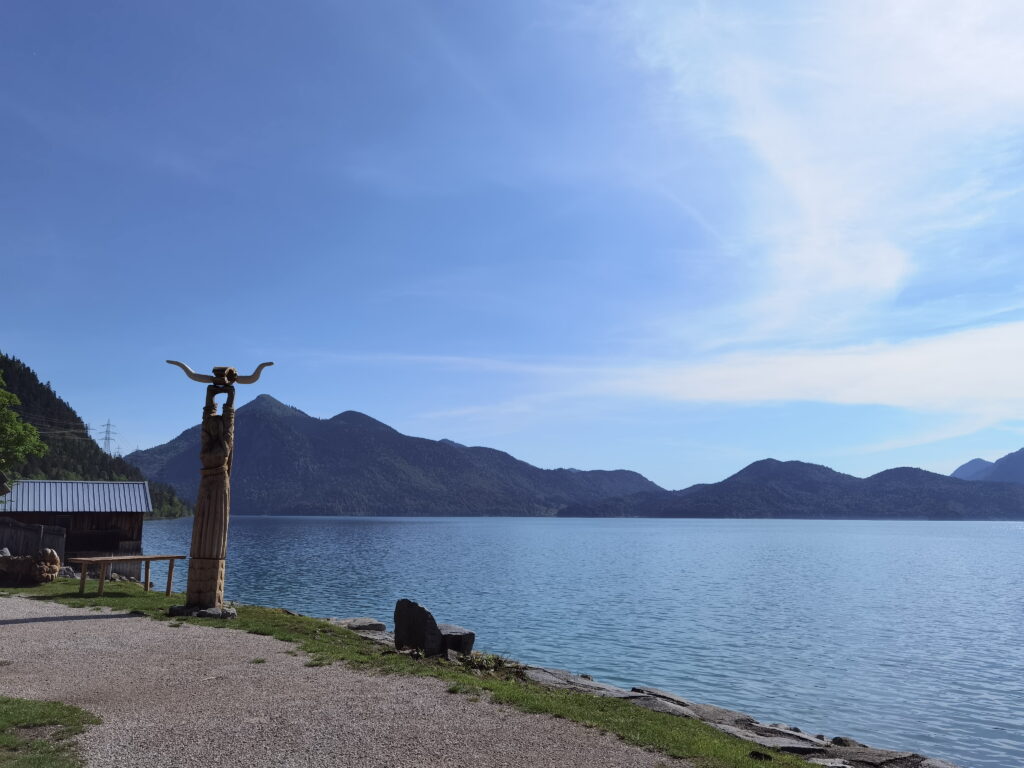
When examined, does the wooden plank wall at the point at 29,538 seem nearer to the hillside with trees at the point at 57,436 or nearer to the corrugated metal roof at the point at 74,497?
the corrugated metal roof at the point at 74,497

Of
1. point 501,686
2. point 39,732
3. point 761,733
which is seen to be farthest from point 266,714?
point 761,733

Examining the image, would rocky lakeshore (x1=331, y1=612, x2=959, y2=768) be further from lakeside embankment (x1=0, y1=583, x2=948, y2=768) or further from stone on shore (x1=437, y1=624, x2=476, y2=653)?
stone on shore (x1=437, y1=624, x2=476, y2=653)

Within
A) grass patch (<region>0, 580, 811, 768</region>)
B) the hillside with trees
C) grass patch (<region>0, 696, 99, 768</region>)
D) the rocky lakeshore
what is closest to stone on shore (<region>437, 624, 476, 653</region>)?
grass patch (<region>0, 580, 811, 768</region>)

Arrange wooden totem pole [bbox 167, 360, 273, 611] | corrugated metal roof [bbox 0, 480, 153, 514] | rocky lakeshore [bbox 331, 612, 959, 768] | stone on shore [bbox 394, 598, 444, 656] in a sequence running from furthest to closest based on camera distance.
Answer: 1. corrugated metal roof [bbox 0, 480, 153, 514]
2. wooden totem pole [bbox 167, 360, 273, 611]
3. stone on shore [bbox 394, 598, 444, 656]
4. rocky lakeshore [bbox 331, 612, 959, 768]

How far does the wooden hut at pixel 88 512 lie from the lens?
42.1 metres

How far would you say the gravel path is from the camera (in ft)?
30.4

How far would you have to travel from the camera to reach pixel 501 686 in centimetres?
1338

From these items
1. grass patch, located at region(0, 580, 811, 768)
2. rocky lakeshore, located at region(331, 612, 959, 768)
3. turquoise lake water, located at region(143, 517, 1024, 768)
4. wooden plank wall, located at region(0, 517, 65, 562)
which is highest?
wooden plank wall, located at region(0, 517, 65, 562)

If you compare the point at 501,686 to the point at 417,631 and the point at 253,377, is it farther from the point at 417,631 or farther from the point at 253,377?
the point at 253,377

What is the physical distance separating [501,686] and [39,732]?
284 inches

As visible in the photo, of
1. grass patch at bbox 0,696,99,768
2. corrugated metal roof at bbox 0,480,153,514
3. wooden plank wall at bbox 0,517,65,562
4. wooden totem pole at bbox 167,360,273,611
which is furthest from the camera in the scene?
corrugated metal roof at bbox 0,480,153,514

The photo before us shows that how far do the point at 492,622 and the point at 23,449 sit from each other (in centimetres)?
2720

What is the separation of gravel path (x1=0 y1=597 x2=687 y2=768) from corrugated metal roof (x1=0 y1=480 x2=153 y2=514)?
30.4 m

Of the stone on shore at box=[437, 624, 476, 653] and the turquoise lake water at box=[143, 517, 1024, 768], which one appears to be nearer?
the stone on shore at box=[437, 624, 476, 653]
